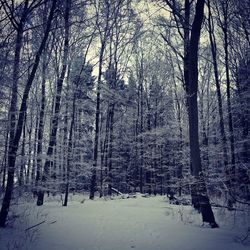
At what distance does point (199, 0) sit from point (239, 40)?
7799 millimetres

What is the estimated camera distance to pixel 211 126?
19.0m

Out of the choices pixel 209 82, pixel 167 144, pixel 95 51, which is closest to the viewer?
pixel 95 51

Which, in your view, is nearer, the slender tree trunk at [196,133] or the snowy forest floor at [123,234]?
the snowy forest floor at [123,234]

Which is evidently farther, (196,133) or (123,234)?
(196,133)

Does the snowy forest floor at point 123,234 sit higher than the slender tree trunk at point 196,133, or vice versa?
the slender tree trunk at point 196,133

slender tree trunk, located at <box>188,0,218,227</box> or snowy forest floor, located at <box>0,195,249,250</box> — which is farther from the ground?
slender tree trunk, located at <box>188,0,218,227</box>

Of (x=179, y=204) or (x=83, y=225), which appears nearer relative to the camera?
(x=83, y=225)

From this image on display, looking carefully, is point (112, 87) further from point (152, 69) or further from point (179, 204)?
point (179, 204)

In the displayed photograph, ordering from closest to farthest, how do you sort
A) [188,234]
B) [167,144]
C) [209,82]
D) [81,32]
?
[188,234]
[81,32]
[209,82]
[167,144]

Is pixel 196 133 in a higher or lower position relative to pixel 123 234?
higher

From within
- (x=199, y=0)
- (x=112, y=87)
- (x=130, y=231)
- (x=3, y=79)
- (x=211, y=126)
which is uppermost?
(x=112, y=87)

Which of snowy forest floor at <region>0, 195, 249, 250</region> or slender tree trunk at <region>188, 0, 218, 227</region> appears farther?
slender tree trunk at <region>188, 0, 218, 227</region>

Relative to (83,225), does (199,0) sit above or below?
above

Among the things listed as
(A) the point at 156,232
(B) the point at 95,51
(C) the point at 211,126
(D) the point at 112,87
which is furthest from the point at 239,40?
(A) the point at 156,232
